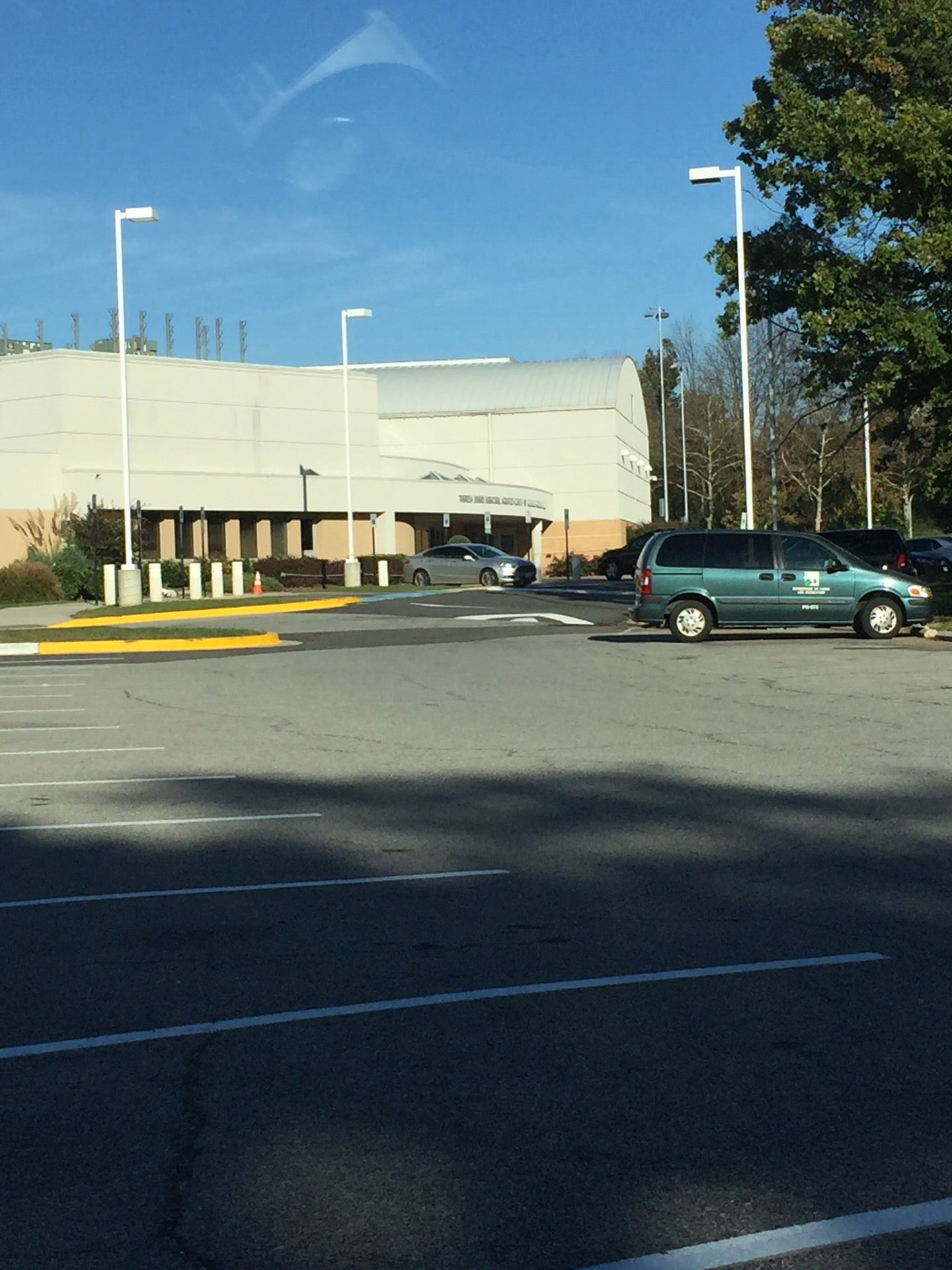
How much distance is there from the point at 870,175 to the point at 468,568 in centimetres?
2914

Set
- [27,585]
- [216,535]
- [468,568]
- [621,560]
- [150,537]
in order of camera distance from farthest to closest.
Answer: [216,535]
[621,560]
[150,537]
[468,568]
[27,585]

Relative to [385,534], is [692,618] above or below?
below

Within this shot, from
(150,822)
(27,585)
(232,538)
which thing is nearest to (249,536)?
(232,538)

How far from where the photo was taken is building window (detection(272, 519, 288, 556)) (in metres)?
68.6

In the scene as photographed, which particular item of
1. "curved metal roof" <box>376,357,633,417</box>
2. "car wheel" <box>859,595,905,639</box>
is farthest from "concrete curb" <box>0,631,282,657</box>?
"curved metal roof" <box>376,357,633,417</box>

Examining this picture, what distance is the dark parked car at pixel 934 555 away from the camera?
5462cm

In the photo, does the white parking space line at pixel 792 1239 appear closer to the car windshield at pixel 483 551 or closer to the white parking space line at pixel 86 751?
the white parking space line at pixel 86 751

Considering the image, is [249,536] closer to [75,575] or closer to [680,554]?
[75,575]

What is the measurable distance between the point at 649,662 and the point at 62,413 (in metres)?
45.2

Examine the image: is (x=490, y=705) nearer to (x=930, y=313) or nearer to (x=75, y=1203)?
(x=75, y=1203)

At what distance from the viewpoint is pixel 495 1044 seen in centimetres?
521

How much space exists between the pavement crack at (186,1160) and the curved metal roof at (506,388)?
276 ft

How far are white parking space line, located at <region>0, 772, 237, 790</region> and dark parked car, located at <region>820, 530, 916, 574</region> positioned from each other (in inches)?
845

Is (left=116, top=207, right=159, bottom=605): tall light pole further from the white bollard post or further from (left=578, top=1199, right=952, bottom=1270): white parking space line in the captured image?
(left=578, top=1199, right=952, bottom=1270): white parking space line
